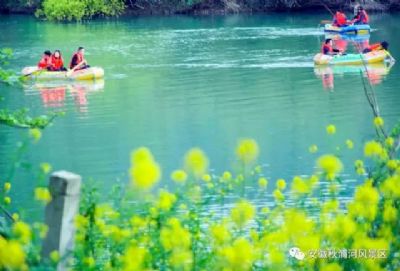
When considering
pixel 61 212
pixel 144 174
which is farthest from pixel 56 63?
pixel 144 174

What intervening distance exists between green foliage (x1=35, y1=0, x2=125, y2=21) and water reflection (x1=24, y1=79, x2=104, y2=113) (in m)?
18.9

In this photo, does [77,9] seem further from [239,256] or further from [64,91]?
[239,256]

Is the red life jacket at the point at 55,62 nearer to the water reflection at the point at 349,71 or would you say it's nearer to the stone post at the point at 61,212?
the water reflection at the point at 349,71

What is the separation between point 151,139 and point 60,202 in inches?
442

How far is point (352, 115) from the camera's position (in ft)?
52.4

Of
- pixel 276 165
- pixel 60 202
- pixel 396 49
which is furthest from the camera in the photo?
pixel 396 49

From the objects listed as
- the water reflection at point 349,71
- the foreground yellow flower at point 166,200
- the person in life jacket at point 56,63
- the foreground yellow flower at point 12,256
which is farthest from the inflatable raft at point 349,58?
the foreground yellow flower at point 12,256

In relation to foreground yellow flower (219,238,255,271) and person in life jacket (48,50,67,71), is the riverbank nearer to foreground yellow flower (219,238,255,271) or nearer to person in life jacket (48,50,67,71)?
person in life jacket (48,50,67,71)

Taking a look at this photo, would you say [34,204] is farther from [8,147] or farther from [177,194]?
[177,194]

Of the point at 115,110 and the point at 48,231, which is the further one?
the point at 115,110

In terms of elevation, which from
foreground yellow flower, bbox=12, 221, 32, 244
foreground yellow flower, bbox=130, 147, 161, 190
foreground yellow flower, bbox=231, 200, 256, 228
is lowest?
foreground yellow flower, bbox=12, 221, 32, 244

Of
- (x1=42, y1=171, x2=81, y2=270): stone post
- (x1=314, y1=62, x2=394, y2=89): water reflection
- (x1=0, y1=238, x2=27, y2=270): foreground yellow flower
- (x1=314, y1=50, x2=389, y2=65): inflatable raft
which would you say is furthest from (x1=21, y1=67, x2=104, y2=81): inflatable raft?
(x1=0, y1=238, x2=27, y2=270): foreground yellow flower

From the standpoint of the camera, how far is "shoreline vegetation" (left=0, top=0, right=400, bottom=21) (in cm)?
4062

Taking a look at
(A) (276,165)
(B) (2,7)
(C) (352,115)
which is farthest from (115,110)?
(B) (2,7)
